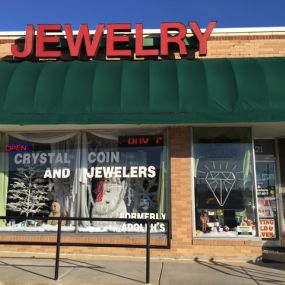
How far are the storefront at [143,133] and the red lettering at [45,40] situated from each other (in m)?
0.03

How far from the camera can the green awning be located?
841cm

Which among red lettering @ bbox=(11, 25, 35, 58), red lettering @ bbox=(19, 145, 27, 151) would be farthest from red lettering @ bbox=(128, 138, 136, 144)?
red lettering @ bbox=(11, 25, 35, 58)

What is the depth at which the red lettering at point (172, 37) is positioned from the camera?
987 cm

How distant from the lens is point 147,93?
28.7 feet

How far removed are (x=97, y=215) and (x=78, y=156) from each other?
1.44m

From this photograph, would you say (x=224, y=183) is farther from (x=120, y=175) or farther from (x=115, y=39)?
(x=115, y=39)

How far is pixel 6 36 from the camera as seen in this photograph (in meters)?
10.6

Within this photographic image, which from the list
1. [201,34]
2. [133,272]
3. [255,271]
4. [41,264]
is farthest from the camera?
[201,34]

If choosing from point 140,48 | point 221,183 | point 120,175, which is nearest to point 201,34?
point 140,48

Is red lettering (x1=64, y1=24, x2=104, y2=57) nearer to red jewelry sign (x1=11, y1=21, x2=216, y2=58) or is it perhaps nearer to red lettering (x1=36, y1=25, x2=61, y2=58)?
red jewelry sign (x1=11, y1=21, x2=216, y2=58)

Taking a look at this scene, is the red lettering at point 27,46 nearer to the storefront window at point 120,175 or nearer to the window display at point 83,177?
the window display at point 83,177

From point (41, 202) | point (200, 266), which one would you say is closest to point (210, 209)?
point (200, 266)

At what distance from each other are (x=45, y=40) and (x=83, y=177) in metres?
3.41

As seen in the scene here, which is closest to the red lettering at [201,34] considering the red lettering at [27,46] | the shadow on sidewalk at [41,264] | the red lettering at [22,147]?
the red lettering at [27,46]
